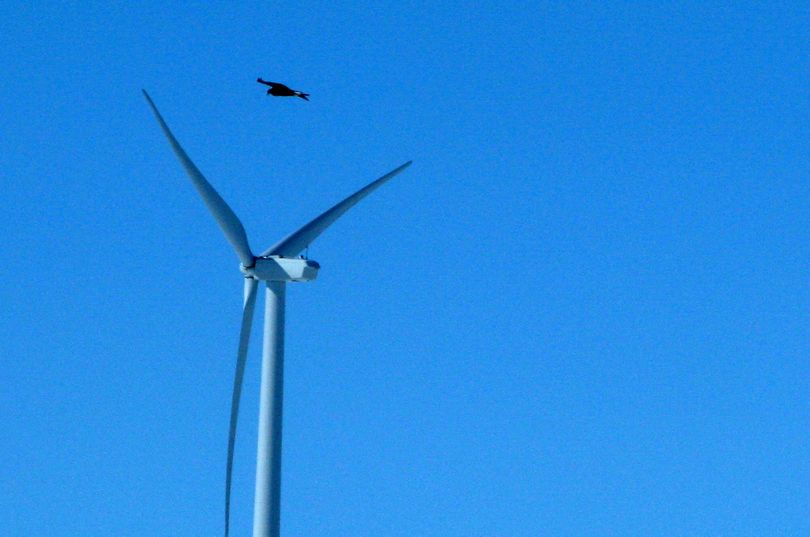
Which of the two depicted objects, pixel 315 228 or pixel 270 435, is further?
pixel 315 228

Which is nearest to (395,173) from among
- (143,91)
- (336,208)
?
(336,208)

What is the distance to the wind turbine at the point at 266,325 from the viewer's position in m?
46.0

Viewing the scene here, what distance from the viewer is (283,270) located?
48656 millimetres

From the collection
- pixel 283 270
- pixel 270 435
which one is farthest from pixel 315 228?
pixel 270 435

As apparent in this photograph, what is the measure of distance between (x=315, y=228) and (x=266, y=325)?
550 centimetres

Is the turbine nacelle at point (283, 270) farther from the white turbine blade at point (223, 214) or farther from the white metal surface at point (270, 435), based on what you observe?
the white metal surface at point (270, 435)

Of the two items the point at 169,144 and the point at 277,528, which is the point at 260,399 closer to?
the point at 277,528

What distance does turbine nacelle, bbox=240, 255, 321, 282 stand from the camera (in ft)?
159

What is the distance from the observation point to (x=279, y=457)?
46.5 m

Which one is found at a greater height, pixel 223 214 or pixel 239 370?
pixel 223 214

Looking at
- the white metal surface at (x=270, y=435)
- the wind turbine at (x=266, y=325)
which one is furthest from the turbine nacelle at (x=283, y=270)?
the white metal surface at (x=270, y=435)

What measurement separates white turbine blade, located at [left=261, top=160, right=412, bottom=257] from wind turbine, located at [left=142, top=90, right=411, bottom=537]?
0.04m

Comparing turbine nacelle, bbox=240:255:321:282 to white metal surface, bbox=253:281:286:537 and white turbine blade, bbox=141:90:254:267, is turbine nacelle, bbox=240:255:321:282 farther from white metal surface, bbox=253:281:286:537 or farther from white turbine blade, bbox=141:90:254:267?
white metal surface, bbox=253:281:286:537

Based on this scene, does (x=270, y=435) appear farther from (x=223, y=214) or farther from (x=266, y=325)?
(x=223, y=214)
